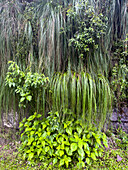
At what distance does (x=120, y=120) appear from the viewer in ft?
6.66

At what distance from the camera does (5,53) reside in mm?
1886

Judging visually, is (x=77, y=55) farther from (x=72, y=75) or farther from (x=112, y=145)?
(x=112, y=145)

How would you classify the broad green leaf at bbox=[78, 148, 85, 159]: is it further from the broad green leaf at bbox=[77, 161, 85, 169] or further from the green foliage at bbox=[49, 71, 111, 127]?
the green foliage at bbox=[49, 71, 111, 127]

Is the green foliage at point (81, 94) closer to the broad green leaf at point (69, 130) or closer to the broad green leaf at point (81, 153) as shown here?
the broad green leaf at point (69, 130)

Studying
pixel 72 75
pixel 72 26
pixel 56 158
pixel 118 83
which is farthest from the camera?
pixel 118 83

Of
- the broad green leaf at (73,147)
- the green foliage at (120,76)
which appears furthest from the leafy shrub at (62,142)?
the green foliage at (120,76)

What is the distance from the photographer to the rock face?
2029 mm

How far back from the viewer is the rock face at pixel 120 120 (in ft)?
6.66

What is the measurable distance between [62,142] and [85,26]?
1.61 meters

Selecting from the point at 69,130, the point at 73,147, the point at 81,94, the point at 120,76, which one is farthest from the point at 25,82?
the point at 120,76

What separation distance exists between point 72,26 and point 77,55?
1.42ft

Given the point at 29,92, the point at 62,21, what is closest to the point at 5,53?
the point at 29,92

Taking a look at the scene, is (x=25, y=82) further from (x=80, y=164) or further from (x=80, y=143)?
(x=80, y=164)

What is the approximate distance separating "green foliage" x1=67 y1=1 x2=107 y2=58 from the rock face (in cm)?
117
